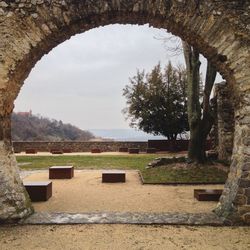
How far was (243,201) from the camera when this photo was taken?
613 cm

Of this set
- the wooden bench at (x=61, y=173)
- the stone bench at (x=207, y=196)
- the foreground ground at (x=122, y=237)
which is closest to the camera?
the foreground ground at (x=122, y=237)

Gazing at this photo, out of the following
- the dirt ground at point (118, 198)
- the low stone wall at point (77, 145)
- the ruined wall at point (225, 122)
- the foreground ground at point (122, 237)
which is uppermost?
the ruined wall at point (225, 122)

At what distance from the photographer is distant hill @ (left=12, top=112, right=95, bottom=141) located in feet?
151

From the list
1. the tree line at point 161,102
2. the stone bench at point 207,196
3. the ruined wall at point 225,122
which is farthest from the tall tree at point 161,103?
the stone bench at point 207,196

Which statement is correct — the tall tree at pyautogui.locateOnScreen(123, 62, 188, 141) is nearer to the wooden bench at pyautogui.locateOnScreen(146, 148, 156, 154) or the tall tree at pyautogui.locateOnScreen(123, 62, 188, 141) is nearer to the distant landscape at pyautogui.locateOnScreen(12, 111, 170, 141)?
the wooden bench at pyautogui.locateOnScreen(146, 148, 156, 154)

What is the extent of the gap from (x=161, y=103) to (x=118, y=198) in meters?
17.5

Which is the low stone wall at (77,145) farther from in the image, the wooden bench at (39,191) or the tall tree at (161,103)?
the wooden bench at (39,191)

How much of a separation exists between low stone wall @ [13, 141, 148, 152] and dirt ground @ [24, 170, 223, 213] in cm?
1432

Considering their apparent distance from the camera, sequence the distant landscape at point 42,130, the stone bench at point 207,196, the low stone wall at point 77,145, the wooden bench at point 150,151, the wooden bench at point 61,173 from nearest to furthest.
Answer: the stone bench at point 207,196 → the wooden bench at point 61,173 → the wooden bench at point 150,151 → the low stone wall at point 77,145 → the distant landscape at point 42,130

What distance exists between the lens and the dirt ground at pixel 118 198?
7.44 meters

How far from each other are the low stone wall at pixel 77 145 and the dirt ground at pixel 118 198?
47.0 ft

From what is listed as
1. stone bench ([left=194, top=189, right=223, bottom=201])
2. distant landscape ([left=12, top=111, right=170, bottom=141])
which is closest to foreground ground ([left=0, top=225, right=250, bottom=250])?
stone bench ([left=194, top=189, right=223, bottom=201])

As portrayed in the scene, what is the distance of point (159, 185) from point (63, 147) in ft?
55.3

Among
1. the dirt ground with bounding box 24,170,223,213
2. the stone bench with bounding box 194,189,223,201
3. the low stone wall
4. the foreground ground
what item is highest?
the low stone wall
